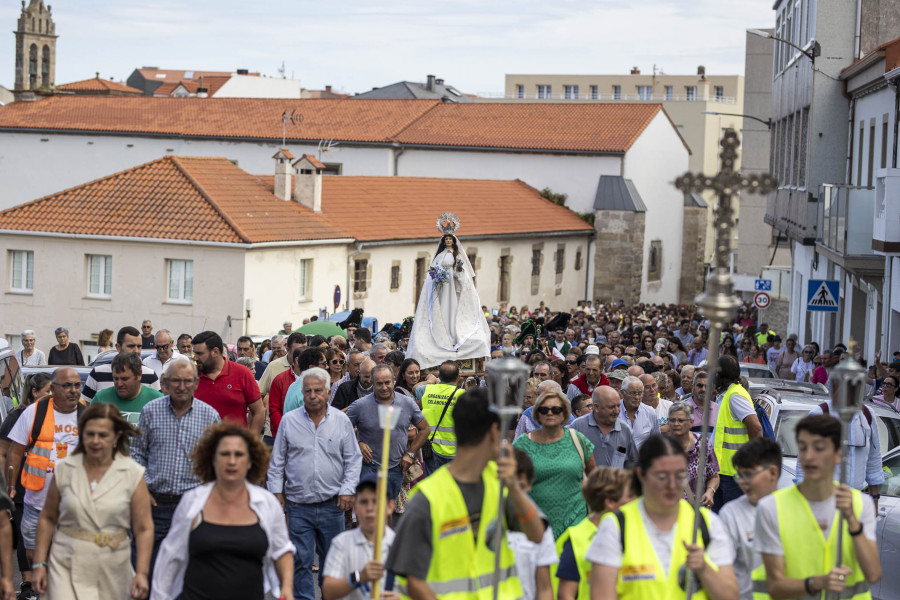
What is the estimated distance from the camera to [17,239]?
38.3 meters

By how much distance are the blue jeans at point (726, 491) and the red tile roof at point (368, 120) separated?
51596mm

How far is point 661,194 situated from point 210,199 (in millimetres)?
33035

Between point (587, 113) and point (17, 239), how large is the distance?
111 feet

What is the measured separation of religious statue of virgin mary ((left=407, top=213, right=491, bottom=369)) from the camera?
16781 millimetres

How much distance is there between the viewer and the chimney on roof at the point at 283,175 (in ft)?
136

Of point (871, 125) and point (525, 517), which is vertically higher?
point (871, 125)

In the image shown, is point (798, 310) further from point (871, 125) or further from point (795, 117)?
point (871, 125)

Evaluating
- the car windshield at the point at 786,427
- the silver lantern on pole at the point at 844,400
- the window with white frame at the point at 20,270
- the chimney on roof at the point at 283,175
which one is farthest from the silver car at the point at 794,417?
the chimney on roof at the point at 283,175

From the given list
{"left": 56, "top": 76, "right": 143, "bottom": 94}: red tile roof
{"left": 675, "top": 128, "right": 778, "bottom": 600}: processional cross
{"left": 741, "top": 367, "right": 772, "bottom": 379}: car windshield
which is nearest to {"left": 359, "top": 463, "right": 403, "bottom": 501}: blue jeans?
{"left": 675, "top": 128, "right": 778, "bottom": 600}: processional cross

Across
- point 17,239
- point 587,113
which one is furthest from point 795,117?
point 587,113

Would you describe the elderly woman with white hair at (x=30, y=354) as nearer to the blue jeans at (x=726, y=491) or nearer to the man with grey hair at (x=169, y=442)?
the man with grey hair at (x=169, y=442)

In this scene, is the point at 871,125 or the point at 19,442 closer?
the point at 19,442

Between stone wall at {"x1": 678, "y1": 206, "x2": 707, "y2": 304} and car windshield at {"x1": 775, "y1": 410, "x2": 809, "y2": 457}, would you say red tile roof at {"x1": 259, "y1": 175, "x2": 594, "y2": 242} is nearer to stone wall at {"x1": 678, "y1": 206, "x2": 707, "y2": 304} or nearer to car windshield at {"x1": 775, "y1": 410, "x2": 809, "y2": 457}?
stone wall at {"x1": 678, "y1": 206, "x2": 707, "y2": 304}

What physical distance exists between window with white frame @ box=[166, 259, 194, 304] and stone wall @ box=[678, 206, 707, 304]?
37.8 m
